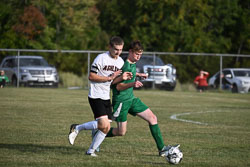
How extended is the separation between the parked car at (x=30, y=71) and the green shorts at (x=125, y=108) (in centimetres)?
2005

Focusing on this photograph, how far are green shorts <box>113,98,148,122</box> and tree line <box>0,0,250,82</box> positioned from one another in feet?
79.9

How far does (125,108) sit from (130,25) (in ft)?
111

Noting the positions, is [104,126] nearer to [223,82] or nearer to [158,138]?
[158,138]

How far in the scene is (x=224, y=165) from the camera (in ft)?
24.1

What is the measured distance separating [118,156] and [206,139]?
271cm

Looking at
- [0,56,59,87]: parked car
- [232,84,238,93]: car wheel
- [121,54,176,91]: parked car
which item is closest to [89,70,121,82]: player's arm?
[121,54,176,91]: parked car

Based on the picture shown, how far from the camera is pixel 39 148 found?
8.65 m

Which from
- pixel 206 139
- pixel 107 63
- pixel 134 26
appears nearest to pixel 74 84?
pixel 134 26

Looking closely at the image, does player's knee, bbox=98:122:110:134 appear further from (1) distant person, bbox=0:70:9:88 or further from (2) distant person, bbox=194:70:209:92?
(2) distant person, bbox=194:70:209:92

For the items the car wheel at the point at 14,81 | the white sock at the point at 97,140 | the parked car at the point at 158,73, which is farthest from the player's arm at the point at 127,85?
the car wheel at the point at 14,81

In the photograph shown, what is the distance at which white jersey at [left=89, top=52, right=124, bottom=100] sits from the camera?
7.86m

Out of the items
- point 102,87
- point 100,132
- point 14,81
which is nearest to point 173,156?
point 100,132

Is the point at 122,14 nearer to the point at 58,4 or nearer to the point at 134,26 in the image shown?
the point at 134,26

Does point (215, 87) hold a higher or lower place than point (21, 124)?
lower
